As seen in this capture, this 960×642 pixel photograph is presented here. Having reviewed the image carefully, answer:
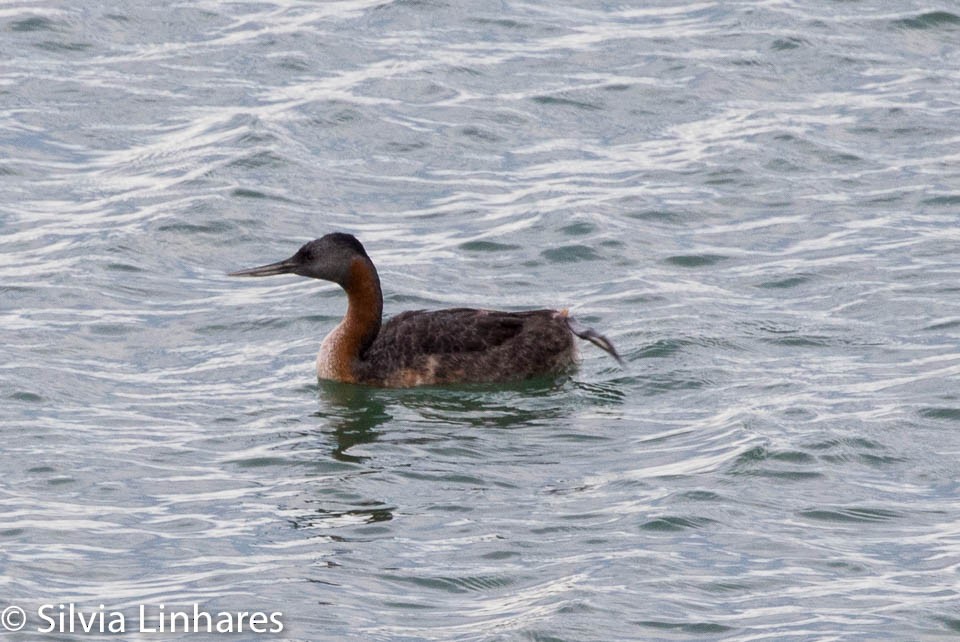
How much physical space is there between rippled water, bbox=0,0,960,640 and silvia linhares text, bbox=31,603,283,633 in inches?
2.8

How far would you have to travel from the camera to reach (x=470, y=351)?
13961mm

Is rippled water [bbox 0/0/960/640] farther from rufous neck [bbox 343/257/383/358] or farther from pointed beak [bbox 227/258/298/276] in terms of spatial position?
pointed beak [bbox 227/258/298/276]

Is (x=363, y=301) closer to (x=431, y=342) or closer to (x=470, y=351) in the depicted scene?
(x=431, y=342)

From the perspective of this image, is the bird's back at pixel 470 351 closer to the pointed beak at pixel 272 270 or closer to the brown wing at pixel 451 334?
the brown wing at pixel 451 334

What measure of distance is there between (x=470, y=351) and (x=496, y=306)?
1.49m

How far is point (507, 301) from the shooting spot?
15.5m

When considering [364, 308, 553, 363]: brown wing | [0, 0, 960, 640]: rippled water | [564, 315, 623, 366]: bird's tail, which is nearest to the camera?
[0, 0, 960, 640]: rippled water

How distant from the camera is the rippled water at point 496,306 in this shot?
10.3 meters

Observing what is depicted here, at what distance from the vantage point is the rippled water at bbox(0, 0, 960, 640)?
1031 cm

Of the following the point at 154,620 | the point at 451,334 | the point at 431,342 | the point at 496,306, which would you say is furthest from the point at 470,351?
the point at 154,620

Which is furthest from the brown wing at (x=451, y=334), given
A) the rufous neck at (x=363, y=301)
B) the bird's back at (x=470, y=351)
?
the rufous neck at (x=363, y=301)

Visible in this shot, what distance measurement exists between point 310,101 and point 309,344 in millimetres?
5259

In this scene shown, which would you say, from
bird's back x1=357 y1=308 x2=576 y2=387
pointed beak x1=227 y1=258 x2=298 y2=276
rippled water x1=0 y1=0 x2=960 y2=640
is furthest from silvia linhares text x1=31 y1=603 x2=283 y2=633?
pointed beak x1=227 y1=258 x2=298 y2=276

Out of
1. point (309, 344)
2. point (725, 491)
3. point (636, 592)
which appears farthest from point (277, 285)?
point (636, 592)
